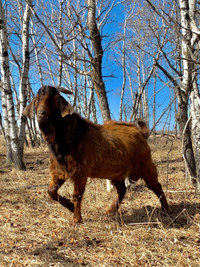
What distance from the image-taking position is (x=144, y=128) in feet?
14.5

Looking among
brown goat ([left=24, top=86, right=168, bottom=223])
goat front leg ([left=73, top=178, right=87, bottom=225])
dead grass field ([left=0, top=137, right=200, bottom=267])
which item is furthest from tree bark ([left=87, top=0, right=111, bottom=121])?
goat front leg ([left=73, top=178, right=87, bottom=225])

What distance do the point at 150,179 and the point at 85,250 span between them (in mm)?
1782

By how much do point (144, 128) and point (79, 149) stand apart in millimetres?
1608

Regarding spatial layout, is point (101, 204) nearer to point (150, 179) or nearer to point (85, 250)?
point (150, 179)

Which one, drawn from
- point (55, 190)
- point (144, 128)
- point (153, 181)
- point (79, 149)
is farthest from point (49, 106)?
point (153, 181)

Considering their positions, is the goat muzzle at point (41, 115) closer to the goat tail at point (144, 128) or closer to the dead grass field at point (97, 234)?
the dead grass field at point (97, 234)

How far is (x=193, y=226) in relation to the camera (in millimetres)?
3363

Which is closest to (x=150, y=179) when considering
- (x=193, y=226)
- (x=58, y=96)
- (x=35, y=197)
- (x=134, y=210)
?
(x=134, y=210)

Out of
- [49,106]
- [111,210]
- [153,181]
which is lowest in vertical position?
[111,210]

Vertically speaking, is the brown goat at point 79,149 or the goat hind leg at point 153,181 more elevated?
the brown goat at point 79,149

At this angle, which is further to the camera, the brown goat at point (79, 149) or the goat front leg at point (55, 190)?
the goat front leg at point (55, 190)

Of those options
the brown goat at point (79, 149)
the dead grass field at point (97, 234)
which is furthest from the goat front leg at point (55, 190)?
the dead grass field at point (97, 234)

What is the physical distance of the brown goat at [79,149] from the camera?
3.06m

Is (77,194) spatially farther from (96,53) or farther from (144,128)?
(96,53)
